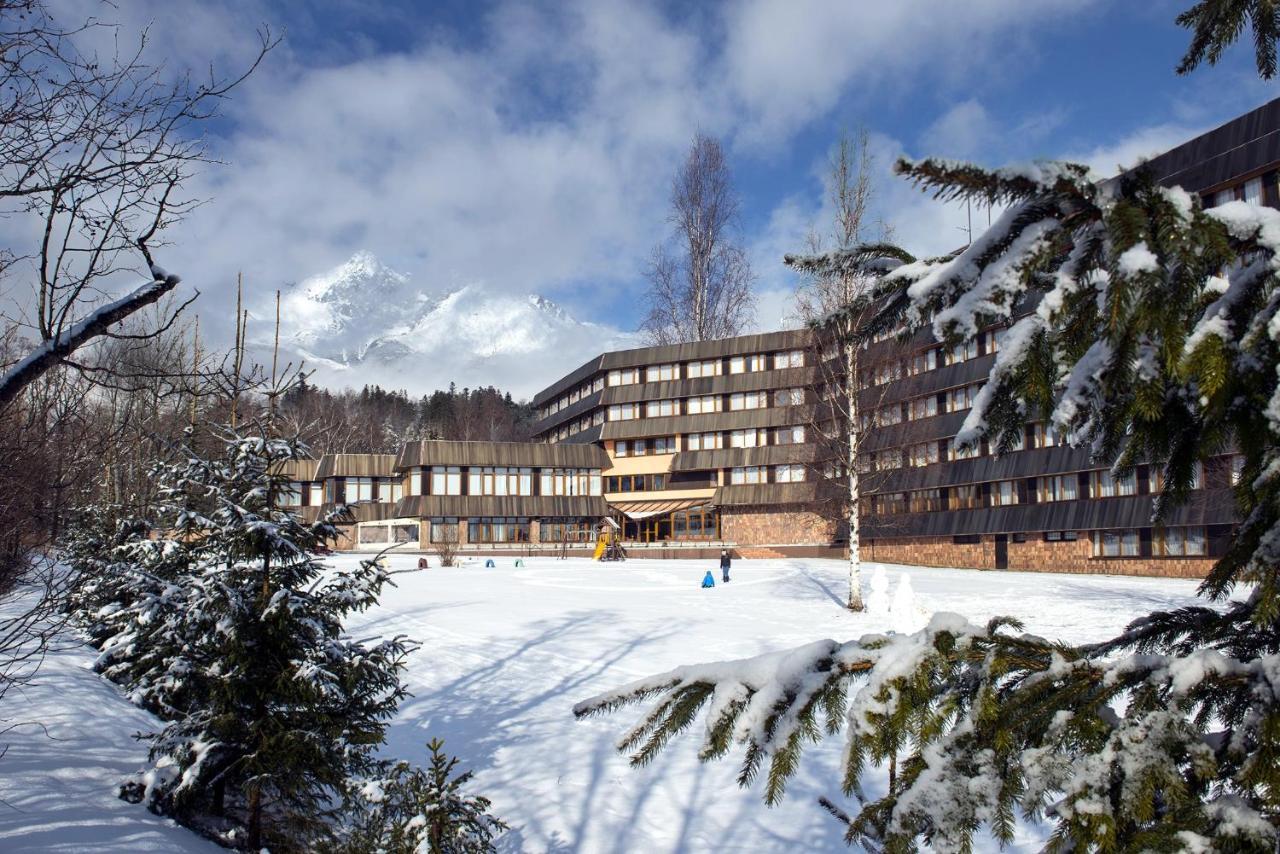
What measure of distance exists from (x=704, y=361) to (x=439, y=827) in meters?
54.2

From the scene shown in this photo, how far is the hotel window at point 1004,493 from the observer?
1608 inches

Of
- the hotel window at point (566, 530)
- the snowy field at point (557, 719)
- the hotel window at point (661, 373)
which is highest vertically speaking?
the hotel window at point (661, 373)

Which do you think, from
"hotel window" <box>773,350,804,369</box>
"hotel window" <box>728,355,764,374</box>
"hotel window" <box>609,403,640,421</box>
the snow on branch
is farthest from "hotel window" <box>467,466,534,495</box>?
the snow on branch

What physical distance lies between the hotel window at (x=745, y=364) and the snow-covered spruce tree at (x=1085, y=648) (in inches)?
2178

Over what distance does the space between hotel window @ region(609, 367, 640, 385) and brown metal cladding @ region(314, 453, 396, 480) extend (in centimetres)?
1643

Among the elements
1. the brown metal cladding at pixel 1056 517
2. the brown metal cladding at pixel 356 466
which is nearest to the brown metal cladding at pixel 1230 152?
the brown metal cladding at pixel 1056 517

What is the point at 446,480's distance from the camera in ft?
191

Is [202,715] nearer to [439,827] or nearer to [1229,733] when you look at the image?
[439,827]

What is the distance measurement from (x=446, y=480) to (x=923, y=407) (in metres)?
30.6

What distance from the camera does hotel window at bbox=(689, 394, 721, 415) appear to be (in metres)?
59.2

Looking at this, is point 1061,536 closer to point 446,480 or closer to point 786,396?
point 786,396

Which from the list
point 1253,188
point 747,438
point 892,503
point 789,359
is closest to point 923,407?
point 892,503

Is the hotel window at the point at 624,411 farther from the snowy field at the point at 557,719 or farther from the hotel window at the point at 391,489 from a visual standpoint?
the snowy field at the point at 557,719

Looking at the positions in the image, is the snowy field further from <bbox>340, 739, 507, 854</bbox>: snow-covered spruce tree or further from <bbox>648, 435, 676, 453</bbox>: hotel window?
<bbox>648, 435, 676, 453</bbox>: hotel window
